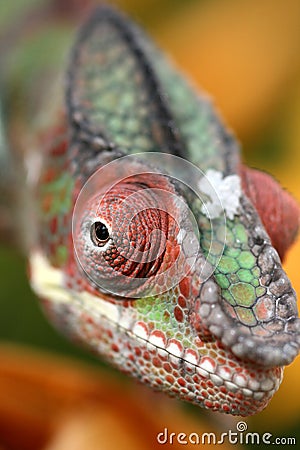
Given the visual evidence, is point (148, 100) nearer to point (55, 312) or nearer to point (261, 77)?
point (55, 312)

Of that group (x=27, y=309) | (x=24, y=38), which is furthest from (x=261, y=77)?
(x=27, y=309)

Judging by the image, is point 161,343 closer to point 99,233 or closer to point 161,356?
point 161,356

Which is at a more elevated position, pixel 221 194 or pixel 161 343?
pixel 221 194

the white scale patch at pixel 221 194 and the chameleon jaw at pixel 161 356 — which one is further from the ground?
the white scale patch at pixel 221 194
